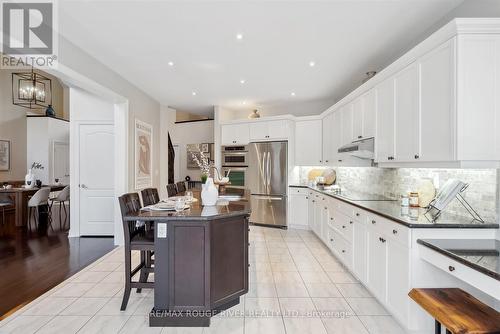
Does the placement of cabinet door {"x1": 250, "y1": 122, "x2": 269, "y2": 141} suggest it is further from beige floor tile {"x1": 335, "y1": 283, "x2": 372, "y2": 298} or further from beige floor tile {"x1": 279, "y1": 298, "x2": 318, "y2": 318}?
beige floor tile {"x1": 279, "y1": 298, "x2": 318, "y2": 318}

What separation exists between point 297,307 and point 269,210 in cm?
336

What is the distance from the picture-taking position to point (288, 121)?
5.87m

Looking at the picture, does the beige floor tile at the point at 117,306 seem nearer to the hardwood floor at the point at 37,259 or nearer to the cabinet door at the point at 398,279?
the hardwood floor at the point at 37,259

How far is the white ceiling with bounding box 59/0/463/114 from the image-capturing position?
2.52 metres

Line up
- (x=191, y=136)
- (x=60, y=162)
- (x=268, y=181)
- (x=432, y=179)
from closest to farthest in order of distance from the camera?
(x=432, y=179), (x=268, y=181), (x=191, y=136), (x=60, y=162)

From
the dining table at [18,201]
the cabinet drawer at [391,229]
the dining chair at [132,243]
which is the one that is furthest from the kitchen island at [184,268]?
the dining table at [18,201]

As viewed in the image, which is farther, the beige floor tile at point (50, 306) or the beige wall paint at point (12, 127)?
the beige wall paint at point (12, 127)

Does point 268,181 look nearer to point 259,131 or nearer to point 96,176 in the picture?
point 259,131

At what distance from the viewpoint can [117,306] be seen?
8.49 feet

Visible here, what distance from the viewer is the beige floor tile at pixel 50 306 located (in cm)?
248

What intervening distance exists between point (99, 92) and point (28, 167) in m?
6.55

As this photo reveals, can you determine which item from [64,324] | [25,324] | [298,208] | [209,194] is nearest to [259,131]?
[298,208]

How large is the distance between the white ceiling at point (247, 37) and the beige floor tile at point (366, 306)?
2.85 m

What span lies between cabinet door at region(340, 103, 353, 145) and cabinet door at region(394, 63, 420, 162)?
1314 mm
